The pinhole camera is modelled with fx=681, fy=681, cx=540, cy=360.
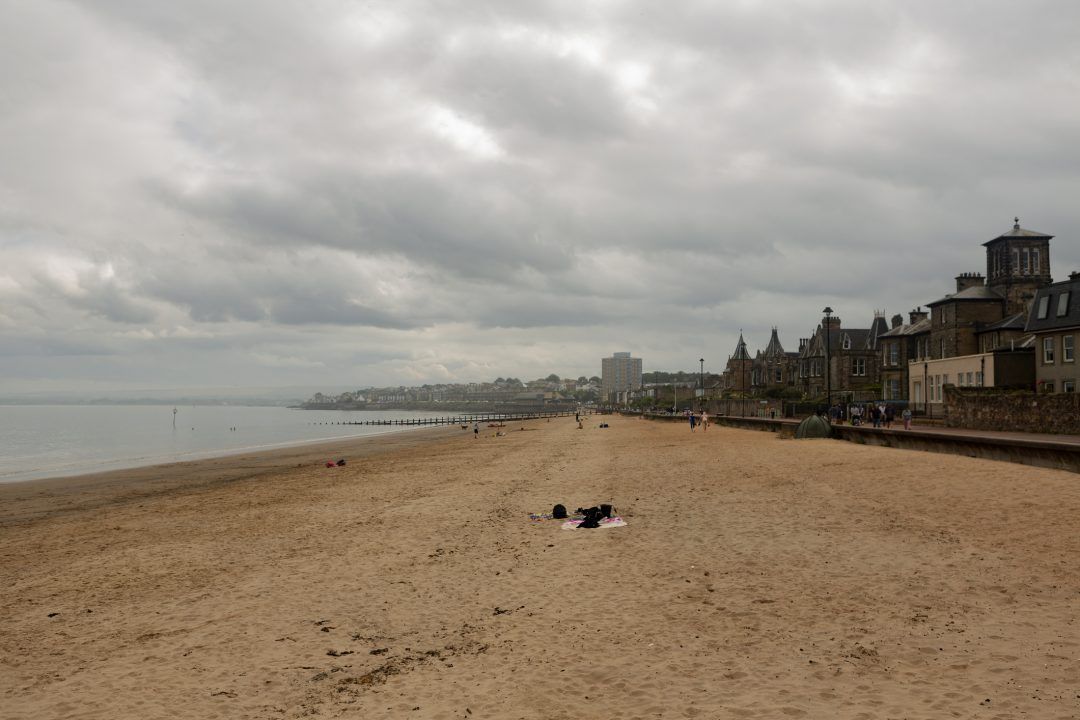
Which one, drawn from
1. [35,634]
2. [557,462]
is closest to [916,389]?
[557,462]

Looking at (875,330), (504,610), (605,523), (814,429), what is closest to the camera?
(504,610)

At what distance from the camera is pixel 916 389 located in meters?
52.2

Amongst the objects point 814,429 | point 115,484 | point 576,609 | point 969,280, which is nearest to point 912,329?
point 969,280

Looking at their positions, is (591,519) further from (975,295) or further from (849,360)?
(849,360)

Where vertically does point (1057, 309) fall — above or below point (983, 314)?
below

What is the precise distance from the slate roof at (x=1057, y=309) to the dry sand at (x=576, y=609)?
25172 mm

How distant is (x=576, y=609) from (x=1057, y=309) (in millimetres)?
40493

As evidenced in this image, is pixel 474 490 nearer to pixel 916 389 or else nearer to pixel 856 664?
pixel 856 664

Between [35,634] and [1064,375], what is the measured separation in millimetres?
44664

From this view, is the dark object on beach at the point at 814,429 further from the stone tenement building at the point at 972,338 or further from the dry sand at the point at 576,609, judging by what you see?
the dry sand at the point at 576,609

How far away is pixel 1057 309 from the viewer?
123ft

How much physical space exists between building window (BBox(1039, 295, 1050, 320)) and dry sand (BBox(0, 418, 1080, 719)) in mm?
26677

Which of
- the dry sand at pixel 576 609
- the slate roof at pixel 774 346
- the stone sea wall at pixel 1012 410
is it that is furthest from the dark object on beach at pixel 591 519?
the slate roof at pixel 774 346

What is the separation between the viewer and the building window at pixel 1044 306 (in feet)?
125
